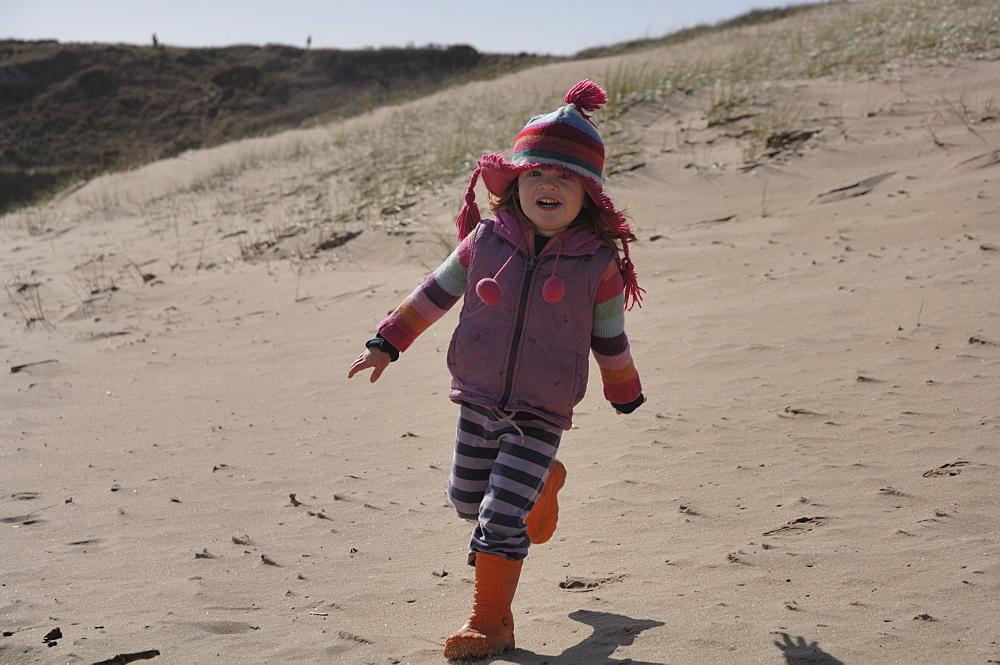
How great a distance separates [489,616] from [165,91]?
32.7 m

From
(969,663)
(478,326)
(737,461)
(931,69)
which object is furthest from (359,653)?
(931,69)

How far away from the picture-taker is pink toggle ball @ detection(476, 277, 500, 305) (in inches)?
104

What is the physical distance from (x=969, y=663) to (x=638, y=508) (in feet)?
4.73

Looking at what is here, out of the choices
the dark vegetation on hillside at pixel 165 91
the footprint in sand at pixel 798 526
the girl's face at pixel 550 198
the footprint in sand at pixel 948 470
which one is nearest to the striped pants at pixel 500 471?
the girl's face at pixel 550 198

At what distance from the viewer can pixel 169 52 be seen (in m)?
35.9

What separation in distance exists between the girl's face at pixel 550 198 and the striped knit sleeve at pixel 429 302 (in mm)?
226

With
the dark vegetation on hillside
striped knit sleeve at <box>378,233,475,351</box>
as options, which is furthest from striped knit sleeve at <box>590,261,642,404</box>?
the dark vegetation on hillside

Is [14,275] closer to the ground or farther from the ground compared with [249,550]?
farther from the ground

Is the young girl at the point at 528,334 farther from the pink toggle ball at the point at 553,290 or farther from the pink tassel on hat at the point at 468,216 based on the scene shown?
the pink tassel on hat at the point at 468,216

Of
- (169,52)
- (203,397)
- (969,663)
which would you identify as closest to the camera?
(969,663)

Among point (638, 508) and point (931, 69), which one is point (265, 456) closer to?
point (638, 508)

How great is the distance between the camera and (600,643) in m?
2.55

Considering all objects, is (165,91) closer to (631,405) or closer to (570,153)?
(570,153)

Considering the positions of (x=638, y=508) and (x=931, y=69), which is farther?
(x=931, y=69)
